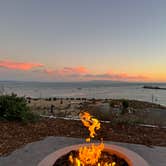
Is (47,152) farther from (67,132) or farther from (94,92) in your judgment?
(94,92)

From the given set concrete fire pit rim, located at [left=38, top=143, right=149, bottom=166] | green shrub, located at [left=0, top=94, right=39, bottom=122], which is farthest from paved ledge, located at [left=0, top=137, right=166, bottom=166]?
green shrub, located at [left=0, top=94, right=39, bottom=122]

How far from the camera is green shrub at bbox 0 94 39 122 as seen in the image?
19.3 feet

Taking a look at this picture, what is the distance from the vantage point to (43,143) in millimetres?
4500

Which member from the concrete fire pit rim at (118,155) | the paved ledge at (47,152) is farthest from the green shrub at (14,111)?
the concrete fire pit rim at (118,155)

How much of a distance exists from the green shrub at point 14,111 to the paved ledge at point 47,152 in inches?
56.2

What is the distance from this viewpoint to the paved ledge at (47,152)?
12.1 feet

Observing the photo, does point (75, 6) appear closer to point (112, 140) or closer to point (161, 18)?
point (161, 18)

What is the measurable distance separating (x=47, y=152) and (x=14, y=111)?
89.6 inches

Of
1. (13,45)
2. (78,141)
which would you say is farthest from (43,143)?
(13,45)

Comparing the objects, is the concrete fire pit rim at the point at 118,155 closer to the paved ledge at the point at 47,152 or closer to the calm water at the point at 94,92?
the paved ledge at the point at 47,152

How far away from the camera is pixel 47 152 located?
4055mm

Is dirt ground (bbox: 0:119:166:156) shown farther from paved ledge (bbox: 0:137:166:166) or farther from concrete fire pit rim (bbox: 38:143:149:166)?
concrete fire pit rim (bbox: 38:143:149:166)

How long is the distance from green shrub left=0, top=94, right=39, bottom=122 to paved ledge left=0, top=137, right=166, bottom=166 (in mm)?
1427

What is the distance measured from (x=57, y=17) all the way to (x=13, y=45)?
349 cm
